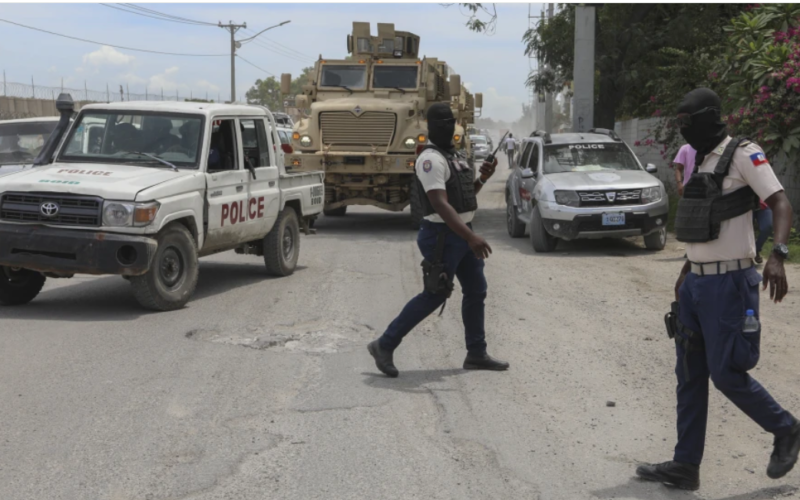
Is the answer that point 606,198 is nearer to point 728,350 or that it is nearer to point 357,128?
point 357,128

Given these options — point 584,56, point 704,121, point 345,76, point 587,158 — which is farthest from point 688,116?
point 584,56

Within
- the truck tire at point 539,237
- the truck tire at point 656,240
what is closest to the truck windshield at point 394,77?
the truck tire at point 539,237

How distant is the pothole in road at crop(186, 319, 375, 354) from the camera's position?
743 centimetres

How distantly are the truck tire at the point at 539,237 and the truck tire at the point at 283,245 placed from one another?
12.3 ft

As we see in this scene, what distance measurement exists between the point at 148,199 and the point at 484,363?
11.4ft

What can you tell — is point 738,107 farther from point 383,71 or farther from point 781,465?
point 781,465

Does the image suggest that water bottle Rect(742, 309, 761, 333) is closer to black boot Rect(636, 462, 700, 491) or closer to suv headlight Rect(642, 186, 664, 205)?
black boot Rect(636, 462, 700, 491)

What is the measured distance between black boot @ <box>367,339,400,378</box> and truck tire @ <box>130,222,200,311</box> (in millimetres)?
2834

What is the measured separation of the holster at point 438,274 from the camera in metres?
6.24

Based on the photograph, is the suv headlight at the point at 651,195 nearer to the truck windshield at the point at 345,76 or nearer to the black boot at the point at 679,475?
→ the truck windshield at the point at 345,76

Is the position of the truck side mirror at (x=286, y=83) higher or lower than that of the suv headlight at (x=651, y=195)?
higher

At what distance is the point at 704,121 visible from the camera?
4.34m

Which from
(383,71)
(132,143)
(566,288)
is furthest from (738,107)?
(132,143)

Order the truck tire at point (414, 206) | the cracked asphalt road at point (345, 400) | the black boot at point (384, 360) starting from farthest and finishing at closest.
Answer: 1. the truck tire at point (414, 206)
2. the black boot at point (384, 360)
3. the cracked asphalt road at point (345, 400)
